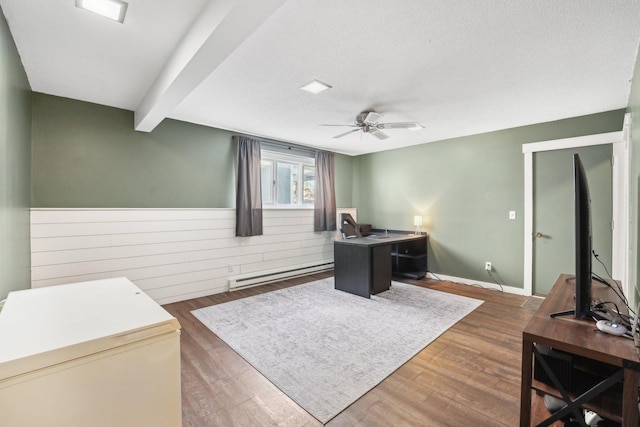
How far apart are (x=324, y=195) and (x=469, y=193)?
2.47 m

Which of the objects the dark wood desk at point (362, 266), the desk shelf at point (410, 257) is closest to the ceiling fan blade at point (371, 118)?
the dark wood desk at point (362, 266)

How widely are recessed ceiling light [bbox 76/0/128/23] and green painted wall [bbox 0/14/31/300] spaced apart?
521 millimetres

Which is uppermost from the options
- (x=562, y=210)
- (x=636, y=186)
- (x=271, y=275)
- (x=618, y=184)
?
(x=618, y=184)

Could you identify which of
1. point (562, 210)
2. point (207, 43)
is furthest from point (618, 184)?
point (207, 43)

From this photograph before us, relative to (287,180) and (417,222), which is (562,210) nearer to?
(417,222)

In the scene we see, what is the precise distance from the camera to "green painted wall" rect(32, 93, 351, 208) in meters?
2.89

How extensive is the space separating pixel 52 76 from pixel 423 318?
431cm

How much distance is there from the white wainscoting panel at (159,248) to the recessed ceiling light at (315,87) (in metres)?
2.23

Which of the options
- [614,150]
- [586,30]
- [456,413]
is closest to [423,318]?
[456,413]

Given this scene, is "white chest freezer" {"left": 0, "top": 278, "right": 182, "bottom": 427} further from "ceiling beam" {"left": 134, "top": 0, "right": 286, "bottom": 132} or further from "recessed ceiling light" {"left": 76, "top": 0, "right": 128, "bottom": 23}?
"recessed ceiling light" {"left": 76, "top": 0, "right": 128, "bottom": 23}

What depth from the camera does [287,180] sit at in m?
5.11

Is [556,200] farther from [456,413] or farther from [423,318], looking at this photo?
[456,413]

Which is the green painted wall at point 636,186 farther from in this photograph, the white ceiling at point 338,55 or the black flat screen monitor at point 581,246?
Result: the black flat screen monitor at point 581,246

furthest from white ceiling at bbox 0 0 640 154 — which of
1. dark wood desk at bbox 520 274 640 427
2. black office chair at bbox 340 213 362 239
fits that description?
black office chair at bbox 340 213 362 239
